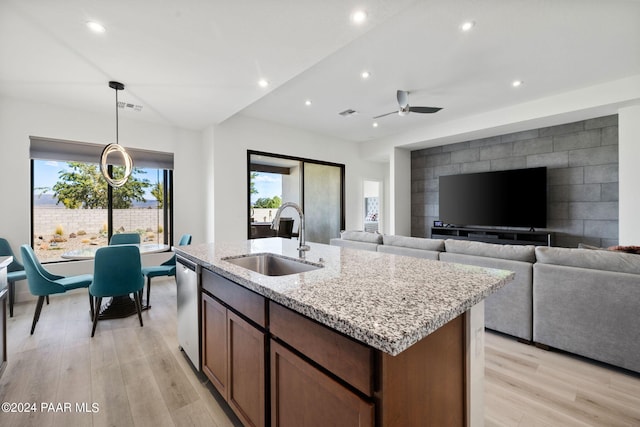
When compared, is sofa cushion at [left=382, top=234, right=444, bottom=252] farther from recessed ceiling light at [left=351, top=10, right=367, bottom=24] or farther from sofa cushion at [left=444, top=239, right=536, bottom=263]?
recessed ceiling light at [left=351, top=10, right=367, bottom=24]

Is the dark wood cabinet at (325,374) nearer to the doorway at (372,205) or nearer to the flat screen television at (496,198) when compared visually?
the flat screen television at (496,198)

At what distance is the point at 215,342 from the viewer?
1763 mm

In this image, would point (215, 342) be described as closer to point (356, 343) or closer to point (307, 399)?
point (307, 399)

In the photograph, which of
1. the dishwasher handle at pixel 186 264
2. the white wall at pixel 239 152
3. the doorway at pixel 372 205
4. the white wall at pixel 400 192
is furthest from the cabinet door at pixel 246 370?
the doorway at pixel 372 205

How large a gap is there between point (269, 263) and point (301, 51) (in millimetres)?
1930

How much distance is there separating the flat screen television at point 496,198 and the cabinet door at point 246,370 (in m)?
5.39

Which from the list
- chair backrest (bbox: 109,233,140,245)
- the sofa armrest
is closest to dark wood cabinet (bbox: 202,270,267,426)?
the sofa armrest

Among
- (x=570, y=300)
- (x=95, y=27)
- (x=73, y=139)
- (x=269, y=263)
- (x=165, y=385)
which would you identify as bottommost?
(x=165, y=385)

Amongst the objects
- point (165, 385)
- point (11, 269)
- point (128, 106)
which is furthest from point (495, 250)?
point (11, 269)

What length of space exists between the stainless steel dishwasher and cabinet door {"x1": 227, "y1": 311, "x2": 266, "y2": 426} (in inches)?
21.2

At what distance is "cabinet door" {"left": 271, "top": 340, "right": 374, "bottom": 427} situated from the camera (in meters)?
0.87

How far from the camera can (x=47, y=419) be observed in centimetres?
167

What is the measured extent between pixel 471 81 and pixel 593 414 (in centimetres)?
360

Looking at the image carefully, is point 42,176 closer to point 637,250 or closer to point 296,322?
point 296,322
